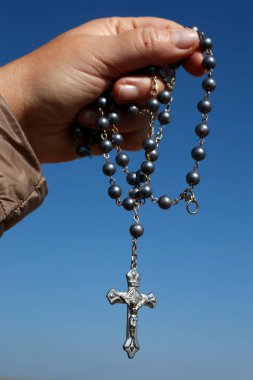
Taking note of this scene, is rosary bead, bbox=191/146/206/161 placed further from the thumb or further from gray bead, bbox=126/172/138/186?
the thumb

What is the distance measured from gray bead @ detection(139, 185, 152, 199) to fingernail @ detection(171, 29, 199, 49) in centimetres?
54

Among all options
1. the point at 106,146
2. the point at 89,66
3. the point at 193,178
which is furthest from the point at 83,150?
the point at 193,178

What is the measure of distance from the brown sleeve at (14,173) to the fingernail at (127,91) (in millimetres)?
422

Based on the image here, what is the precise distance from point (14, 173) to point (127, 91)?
21.4 inches

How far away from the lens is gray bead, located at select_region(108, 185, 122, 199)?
2492 mm

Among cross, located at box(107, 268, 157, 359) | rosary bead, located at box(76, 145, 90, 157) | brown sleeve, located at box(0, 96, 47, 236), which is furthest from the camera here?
rosary bead, located at box(76, 145, 90, 157)

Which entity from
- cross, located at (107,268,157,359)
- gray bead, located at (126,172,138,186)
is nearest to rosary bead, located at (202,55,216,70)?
gray bead, located at (126,172,138,186)

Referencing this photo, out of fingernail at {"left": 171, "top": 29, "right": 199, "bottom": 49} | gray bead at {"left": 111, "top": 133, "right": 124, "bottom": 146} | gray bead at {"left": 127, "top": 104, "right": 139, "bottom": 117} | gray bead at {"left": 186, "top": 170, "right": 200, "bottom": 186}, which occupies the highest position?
fingernail at {"left": 171, "top": 29, "right": 199, "bottom": 49}

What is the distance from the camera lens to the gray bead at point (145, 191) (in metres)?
2.45

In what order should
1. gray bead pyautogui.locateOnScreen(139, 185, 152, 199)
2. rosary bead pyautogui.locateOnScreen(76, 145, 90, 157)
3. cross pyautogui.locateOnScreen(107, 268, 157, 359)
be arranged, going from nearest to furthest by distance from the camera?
1. cross pyautogui.locateOnScreen(107, 268, 157, 359)
2. gray bead pyautogui.locateOnScreen(139, 185, 152, 199)
3. rosary bead pyautogui.locateOnScreen(76, 145, 90, 157)

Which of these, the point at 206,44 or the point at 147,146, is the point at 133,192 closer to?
the point at 147,146

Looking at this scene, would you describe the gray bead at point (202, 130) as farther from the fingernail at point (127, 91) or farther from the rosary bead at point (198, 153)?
the fingernail at point (127, 91)

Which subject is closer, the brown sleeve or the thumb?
the brown sleeve

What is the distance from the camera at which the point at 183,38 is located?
240 cm
